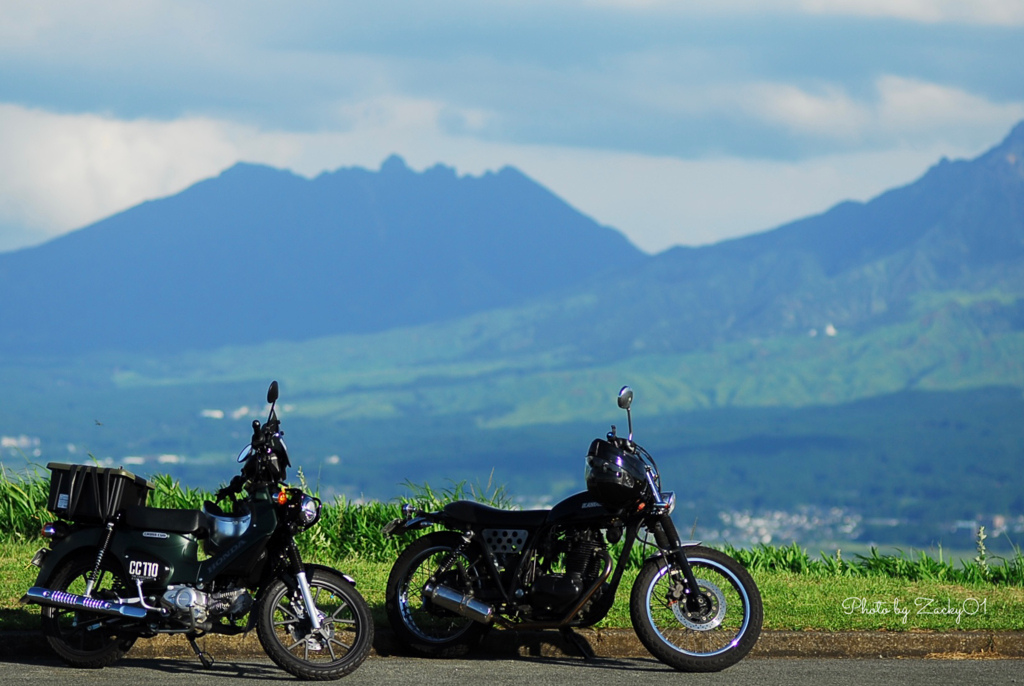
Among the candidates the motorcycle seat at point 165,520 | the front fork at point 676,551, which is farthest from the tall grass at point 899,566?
the motorcycle seat at point 165,520

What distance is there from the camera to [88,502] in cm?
754

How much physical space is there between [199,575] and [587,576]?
2.27 m

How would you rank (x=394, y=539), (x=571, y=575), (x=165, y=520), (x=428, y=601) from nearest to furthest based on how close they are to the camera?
(x=165, y=520)
(x=571, y=575)
(x=428, y=601)
(x=394, y=539)

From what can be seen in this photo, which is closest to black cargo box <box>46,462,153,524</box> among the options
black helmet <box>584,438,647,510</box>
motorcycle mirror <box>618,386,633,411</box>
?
black helmet <box>584,438,647,510</box>

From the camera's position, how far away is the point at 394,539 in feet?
36.2

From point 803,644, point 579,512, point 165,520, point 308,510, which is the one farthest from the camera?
point 803,644

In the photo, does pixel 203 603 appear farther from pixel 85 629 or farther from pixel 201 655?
pixel 85 629

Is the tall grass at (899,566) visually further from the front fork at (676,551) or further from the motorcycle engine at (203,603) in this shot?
the motorcycle engine at (203,603)

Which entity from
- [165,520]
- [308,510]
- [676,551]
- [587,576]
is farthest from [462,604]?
[165,520]

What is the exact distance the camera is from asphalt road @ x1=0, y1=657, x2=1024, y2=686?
732 centimetres

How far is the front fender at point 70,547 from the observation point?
756 cm

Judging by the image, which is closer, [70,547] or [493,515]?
[70,547]

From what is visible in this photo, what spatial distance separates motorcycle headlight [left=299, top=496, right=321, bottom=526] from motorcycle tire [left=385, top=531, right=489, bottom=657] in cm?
84

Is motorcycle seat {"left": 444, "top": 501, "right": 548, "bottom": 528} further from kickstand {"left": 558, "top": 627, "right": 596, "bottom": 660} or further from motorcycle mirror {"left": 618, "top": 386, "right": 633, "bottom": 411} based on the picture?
motorcycle mirror {"left": 618, "top": 386, "right": 633, "bottom": 411}
